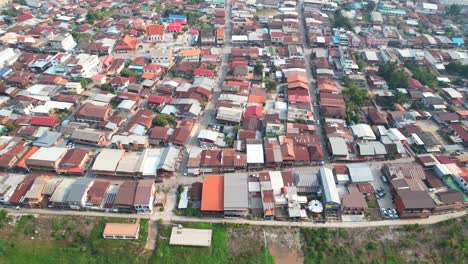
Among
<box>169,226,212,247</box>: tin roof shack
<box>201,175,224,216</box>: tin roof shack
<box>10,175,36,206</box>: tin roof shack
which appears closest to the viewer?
<box>169,226,212,247</box>: tin roof shack

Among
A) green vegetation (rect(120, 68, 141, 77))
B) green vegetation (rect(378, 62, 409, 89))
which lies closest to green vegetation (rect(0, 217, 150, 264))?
green vegetation (rect(120, 68, 141, 77))

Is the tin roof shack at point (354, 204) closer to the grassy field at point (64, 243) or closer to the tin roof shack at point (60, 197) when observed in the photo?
the grassy field at point (64, 243)

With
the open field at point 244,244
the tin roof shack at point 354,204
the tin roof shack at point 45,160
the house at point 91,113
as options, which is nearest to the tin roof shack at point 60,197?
the open field at point 244,244

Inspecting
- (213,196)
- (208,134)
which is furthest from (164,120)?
(213,196)

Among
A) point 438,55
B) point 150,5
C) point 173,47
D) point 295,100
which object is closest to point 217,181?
point 295,100

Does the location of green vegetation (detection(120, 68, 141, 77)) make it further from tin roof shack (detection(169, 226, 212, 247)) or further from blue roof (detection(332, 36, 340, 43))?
blue roof (detection(332, 36, 340, 43))

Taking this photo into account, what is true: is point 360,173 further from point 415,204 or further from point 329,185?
point 415,204
